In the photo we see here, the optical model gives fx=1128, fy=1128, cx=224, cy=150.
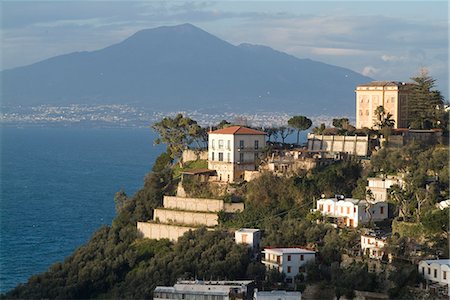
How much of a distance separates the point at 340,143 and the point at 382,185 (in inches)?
190

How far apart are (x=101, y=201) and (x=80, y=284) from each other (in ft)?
92.6

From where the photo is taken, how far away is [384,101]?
154ft

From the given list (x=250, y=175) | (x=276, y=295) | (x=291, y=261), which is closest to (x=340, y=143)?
(x=250, y=175)

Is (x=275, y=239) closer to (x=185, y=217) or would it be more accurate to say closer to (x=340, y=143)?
(x=185, y=217)

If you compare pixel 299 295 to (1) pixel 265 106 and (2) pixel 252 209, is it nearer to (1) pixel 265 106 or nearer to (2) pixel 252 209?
(2) pixel 252 209

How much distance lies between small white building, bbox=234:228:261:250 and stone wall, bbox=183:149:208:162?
8385 mm

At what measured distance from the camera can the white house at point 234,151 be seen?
4341cm

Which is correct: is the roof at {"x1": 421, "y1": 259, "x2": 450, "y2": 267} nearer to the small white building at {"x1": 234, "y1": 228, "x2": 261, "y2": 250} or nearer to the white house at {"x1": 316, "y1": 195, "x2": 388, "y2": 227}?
the white house at {"x1": 316, "y1": 195, "x2": 388, "y2": 227}

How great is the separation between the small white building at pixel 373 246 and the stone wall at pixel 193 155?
11.7 metres

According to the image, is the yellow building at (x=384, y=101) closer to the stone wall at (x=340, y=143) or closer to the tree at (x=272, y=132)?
the stone wall at (x=340, y=143)

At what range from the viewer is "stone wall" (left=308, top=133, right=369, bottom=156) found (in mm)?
43094

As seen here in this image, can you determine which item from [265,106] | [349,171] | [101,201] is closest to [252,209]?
[349,171]

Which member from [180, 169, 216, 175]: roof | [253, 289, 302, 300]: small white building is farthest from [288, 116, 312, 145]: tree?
[253, 289, 302, 300]: small white building

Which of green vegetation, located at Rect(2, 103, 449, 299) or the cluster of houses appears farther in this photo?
green vegetation, located at Rect(2, 103, 449, 299)
